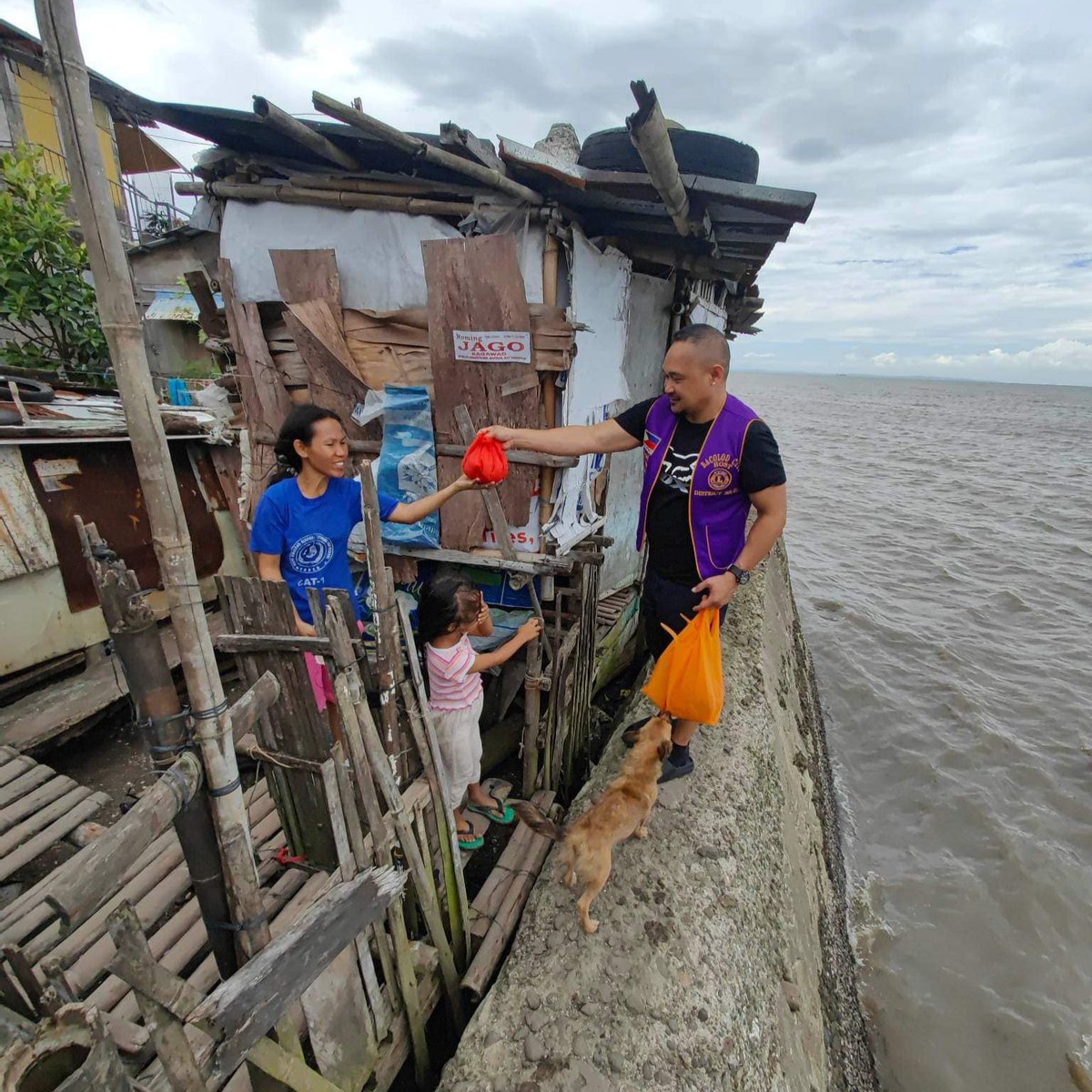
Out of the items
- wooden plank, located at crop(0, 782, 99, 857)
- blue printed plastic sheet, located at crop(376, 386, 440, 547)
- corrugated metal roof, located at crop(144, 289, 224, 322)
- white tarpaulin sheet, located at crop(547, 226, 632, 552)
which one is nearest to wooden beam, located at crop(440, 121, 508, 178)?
white tarpaulin sheet, located at crop(547, 226, 632, 552)

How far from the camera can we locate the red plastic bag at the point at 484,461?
317 centimetres

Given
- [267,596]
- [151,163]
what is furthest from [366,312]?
[151,163]

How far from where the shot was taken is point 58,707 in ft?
15.5

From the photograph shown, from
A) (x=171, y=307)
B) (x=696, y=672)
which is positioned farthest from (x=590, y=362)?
(x=171, y=307)

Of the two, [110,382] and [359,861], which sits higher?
[110,382]

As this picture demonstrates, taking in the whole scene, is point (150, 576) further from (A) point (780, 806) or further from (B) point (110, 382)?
(A) point (780, 806)

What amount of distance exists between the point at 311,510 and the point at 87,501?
330 centimetres

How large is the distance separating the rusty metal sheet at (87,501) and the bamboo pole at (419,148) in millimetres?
3335

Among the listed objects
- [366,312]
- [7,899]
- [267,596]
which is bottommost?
[7,899]

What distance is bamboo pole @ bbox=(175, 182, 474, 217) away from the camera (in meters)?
A: 4.09

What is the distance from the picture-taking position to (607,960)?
2.53m

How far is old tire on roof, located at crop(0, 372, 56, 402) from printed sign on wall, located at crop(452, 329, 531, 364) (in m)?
3.98

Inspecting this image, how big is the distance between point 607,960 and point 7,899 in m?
3.57

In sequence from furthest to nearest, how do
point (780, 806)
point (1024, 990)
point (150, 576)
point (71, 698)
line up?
point (150, 576) → point (71, 698) → point (1024, 990) → point (780, 806)
